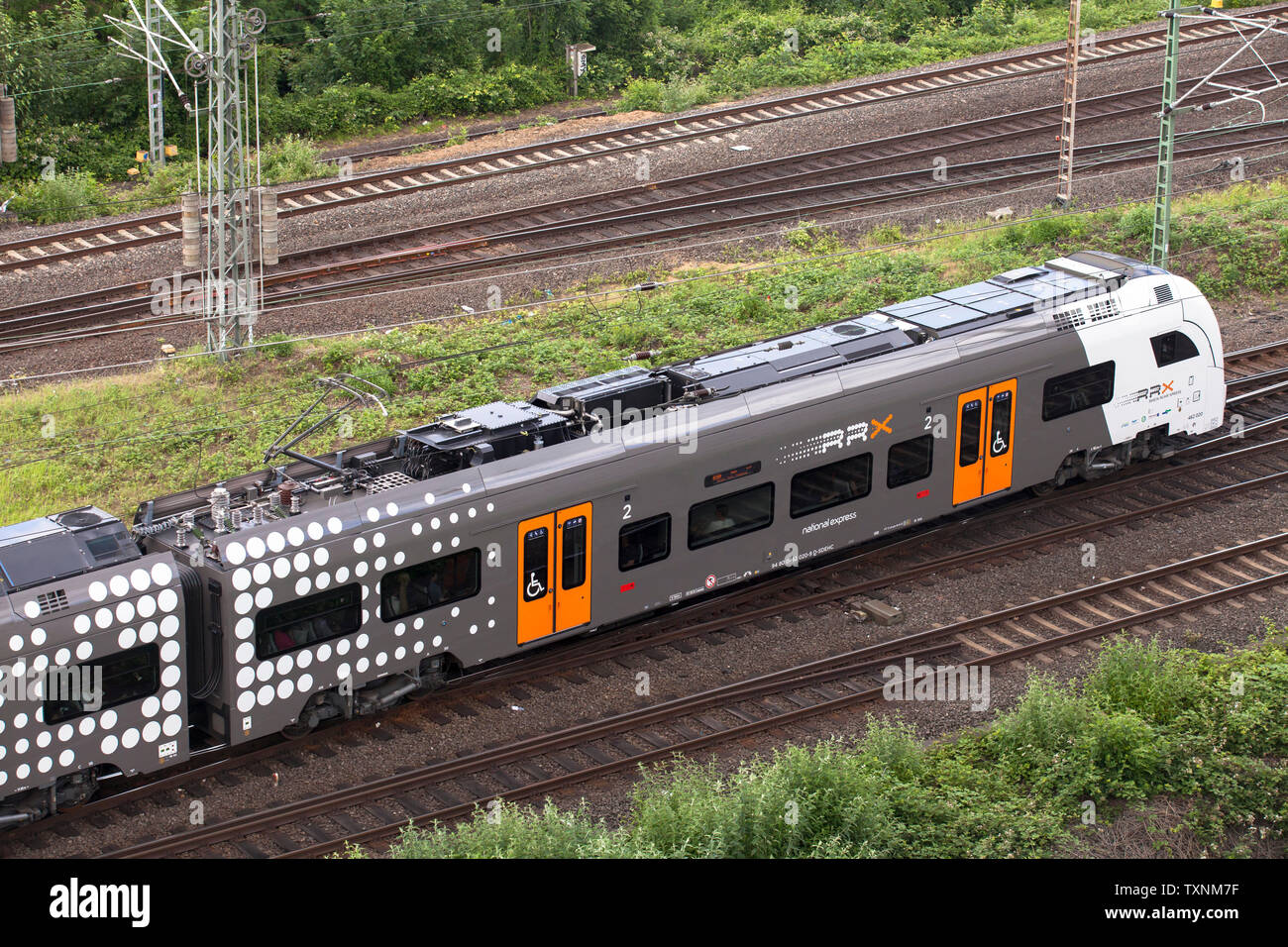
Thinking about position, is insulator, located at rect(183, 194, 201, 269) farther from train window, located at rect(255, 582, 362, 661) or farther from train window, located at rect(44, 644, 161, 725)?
train window, located at rect(44, 644, 161, 725)

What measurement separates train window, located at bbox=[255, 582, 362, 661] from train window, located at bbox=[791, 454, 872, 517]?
21.8 ft

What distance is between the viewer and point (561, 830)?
15.7 metres

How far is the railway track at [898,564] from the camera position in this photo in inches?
739

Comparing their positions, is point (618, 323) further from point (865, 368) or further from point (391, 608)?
point (391, 608)

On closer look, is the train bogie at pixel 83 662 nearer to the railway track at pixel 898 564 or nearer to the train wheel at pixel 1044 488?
the railway track at pixel 898 564

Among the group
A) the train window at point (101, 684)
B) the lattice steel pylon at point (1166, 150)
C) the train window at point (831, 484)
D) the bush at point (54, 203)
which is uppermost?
the lattice steel pylon at point (1166, 150)

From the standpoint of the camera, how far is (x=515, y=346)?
29766mm

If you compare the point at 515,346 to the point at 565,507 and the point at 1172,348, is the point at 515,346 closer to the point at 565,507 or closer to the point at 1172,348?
the point at 565,507

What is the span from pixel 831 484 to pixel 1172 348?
6.73 m

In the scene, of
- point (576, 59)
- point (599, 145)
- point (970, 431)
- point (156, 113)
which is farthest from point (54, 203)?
point (970, 431)

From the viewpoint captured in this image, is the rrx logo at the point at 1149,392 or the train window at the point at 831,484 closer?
the train window at the point at 831,484

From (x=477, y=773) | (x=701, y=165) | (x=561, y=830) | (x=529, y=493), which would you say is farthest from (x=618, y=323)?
(x=561, y=830)

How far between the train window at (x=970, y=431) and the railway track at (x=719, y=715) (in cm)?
243

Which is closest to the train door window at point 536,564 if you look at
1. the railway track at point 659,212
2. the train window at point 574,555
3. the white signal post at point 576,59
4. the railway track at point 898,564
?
the train window at point 574,555
